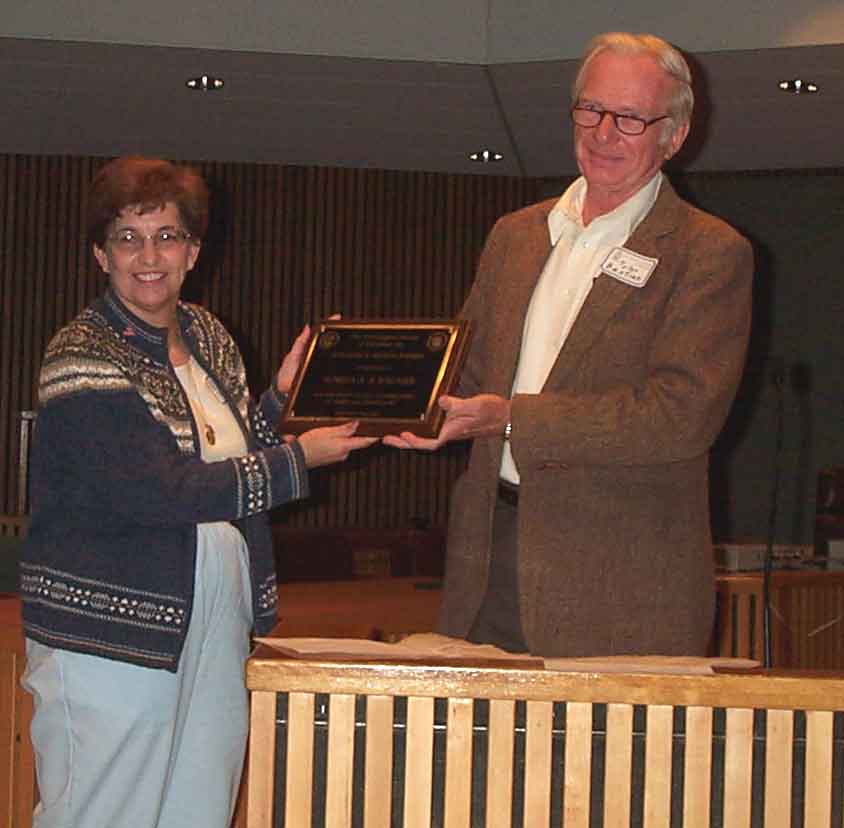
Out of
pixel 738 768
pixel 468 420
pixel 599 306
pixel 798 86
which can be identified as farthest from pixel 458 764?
pixel 798 86

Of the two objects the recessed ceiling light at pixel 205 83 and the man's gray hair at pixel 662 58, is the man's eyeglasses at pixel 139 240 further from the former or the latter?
the recessed ceiling light at pixel 205 83

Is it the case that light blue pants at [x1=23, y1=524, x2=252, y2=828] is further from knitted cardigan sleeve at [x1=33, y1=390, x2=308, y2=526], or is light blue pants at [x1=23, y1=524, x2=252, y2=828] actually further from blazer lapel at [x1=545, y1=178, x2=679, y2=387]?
blazer lapel at [x1=545, y1=178, x2=679, y2=387]

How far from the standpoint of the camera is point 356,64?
827 centimetres

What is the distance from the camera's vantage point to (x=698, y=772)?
201 centimetres

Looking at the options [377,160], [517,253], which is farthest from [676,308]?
[377,160]

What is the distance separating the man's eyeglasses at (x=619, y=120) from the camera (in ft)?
9.08

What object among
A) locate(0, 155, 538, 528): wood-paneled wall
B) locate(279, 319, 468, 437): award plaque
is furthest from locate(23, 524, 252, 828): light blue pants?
locate(0, 155, 538, 528): wood-paneled wall

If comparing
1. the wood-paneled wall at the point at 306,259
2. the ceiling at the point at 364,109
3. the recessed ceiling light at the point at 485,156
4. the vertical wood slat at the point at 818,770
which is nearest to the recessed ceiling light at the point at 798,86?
the ceiling at the point at 364,109

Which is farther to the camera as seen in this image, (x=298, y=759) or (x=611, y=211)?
(x=611, y=211)

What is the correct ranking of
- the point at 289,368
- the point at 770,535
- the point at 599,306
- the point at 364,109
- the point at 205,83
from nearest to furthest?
1. the point at 599,306
2. the point at 289,368
3. the point at 770,535
4. the point at 205,83
5. the point at 364,109

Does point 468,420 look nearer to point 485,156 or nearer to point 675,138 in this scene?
point 675,138

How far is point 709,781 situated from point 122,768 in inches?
40.4

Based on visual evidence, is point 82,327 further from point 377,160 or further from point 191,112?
point 377,160

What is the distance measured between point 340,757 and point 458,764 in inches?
5.8
